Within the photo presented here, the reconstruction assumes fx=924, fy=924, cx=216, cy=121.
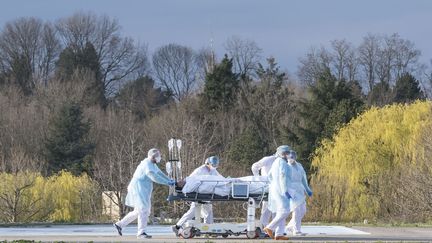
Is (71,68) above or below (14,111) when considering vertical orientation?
above

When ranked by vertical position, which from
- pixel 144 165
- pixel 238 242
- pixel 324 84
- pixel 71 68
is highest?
pixel 71 68

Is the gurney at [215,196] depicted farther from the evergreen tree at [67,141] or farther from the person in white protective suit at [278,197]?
the evergreen tree at [67,141]

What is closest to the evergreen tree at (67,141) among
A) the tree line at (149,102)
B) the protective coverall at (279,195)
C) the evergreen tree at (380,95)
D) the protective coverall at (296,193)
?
the tree line at (149,102)

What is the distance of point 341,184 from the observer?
136 feet

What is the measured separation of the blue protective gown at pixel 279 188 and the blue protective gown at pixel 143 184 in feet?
8.05

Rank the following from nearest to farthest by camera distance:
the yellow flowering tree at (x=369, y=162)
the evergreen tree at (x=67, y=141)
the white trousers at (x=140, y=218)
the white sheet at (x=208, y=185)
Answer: the white sheet at (x=208, y=185) < the white trousers at (x=140, y=218) < the yellow flowering tree at (x=369, y=162) < the evergreen tree at (x=67, y=141)

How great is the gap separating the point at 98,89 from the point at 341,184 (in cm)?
4876

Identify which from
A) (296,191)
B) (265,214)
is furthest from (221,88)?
(296,191)

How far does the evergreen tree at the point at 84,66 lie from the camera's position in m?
85.9

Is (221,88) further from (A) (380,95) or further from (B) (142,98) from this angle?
(B) (142,98)

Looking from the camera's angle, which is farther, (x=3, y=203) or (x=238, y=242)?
(x=3, y=203)

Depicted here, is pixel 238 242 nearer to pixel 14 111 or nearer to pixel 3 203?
pixel 3 203

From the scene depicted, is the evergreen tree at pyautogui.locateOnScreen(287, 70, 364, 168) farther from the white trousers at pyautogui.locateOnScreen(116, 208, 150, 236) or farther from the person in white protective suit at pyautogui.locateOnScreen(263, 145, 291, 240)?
the white trousers at pyautogui.locateOnScreen(116, 208, 150, 236)

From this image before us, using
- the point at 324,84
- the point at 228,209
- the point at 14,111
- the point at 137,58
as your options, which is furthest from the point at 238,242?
the point at 137,58
